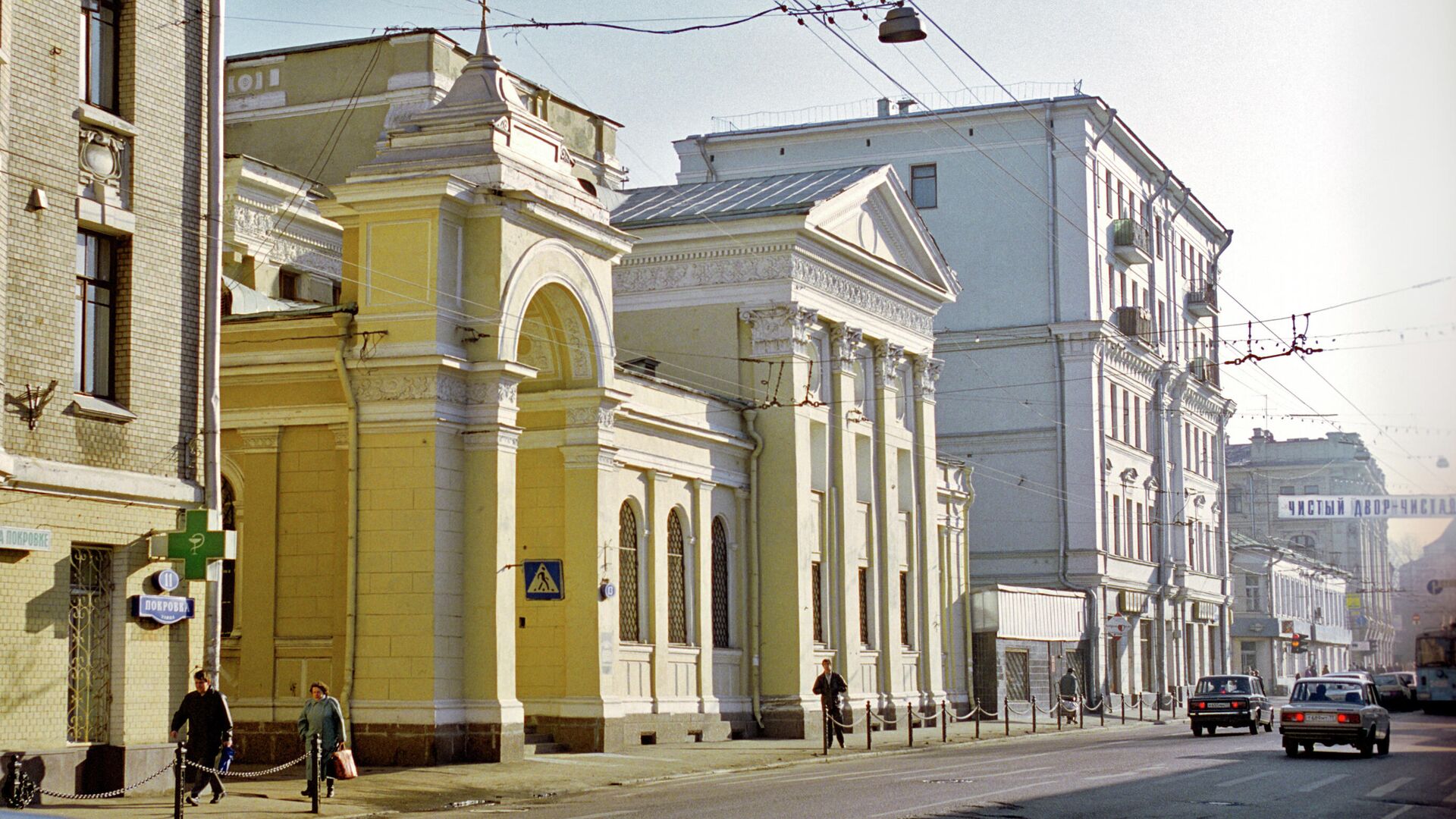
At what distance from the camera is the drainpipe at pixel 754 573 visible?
128ft

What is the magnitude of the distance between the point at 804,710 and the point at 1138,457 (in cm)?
2969

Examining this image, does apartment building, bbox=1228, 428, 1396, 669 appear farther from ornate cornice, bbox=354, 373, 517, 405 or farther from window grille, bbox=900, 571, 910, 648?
ornate cornice, bbox=354, 373, 517, 405

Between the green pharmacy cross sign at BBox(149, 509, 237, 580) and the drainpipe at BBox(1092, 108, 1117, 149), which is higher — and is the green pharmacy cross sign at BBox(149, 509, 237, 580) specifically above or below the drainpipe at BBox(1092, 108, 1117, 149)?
below

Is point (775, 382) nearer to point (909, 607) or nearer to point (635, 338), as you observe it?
point (635, 338)

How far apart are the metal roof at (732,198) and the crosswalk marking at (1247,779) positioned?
1671 centimetres

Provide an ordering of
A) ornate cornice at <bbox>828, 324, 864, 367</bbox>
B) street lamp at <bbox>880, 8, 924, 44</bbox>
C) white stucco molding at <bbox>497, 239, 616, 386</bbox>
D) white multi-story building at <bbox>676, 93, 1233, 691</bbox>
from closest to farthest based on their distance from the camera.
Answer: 1. street lamp at <bbox>880, 8, 924, 44</bbox>
2. white stucco molding at <bbox>497, 239, 616, 386</bbox>
3. ornate cornice at <bbox>828, 324, 864, 367</bbox>
4. white multi-story building at <bbox>676, 93, 1233, 691</bbox>

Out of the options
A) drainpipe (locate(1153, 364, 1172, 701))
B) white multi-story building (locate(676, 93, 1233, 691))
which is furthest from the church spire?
drainpipe (locate(1153, 364, 1172, 701))

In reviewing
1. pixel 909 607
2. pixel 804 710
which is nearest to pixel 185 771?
pixel 804 710

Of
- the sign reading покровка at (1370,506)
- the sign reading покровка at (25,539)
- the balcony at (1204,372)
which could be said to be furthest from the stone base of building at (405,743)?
the balcony at (1204,372)

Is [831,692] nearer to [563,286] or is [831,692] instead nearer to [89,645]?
[563,286]

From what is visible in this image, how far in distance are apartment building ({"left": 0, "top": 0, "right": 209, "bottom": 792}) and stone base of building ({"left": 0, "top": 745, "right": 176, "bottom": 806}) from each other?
0.07 feet

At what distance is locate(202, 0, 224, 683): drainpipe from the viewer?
928 inches

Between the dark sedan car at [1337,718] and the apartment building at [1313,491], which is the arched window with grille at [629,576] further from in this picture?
the apartment building at [1313,491]

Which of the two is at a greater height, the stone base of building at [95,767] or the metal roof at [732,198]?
the metal roof at [732,198]
